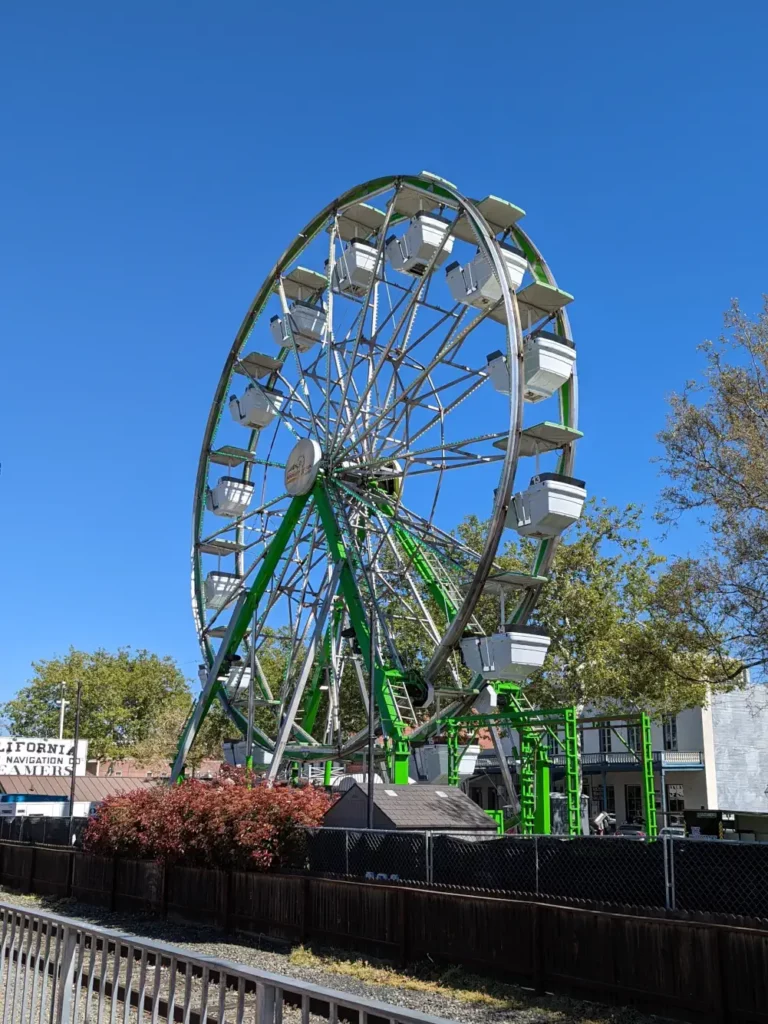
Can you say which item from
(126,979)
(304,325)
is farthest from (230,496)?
(126,979)

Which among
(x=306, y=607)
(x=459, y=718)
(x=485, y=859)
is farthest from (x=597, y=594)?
(x=485, y=859)

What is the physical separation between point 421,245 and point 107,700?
5850cm

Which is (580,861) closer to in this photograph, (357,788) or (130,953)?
(357,788)

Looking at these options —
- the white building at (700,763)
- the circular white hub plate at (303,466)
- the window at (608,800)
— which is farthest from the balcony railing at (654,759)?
the circular white hub plate at (303,466)

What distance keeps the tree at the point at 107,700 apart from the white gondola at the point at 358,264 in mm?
49624

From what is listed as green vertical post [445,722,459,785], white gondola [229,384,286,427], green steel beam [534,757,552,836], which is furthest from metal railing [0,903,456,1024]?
white gondola [229,384,286,427]

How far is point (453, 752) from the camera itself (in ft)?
75.3

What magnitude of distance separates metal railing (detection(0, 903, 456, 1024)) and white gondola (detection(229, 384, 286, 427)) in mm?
23432

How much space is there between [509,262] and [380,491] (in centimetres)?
623

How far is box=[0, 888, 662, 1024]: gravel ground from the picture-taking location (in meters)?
9.86

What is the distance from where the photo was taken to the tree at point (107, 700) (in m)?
75.1

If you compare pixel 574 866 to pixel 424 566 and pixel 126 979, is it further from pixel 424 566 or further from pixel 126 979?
pixel 424 566

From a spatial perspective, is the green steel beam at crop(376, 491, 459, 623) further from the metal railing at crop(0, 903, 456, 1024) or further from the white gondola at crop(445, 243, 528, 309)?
the metal railing at crop(0, 903, 456, 1024)

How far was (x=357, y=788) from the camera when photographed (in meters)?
16.3
